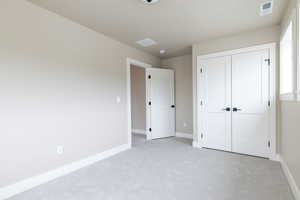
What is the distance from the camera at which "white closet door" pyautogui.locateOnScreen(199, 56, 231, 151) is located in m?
3.35

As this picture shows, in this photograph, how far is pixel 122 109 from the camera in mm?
3637

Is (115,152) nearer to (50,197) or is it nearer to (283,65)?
(50,197)

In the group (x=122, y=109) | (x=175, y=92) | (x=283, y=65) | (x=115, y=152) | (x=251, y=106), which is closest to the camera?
(x=283, y=65)

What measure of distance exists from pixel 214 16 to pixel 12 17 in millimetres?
2748

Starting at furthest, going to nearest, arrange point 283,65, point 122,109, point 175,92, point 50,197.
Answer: point 175,92, point 122,109, point 283,65, point 50,197

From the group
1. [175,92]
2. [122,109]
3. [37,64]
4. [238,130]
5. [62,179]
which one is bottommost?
[62,179]

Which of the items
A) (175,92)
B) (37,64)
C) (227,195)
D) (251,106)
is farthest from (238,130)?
(37,64)

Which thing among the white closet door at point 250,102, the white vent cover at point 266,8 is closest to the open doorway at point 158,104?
the white closet door at point 250,102

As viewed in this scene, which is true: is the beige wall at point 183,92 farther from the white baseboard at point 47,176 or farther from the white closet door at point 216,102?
the white baseboard at point 47,176

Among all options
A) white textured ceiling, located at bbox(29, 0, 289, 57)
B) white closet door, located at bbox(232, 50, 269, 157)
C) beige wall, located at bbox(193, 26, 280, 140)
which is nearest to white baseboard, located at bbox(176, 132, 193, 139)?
beige wall, located at bbox(193, 26, 280, 140)

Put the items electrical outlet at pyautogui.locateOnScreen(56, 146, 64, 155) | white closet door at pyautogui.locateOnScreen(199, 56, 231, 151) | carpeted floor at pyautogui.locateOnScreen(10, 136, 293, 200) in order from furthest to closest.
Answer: white closet door at pyautogui.locateOnScreen(199, 56, 231, 151) < electrical outlet at pyautogui.locateOnScreen(56, 146, 64, 155) < carpeted floor at pyautogui.locateOnScreen(10, 136, 293, 200)

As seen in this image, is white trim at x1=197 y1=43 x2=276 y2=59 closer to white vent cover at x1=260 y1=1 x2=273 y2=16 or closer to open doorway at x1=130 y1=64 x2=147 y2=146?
white vent cover at x1=260 y1=1 x2=273 y2=16

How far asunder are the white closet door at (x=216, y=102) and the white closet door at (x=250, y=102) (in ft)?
0.38

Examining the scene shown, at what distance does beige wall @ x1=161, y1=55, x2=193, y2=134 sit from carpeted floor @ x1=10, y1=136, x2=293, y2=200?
1634 millimetres
